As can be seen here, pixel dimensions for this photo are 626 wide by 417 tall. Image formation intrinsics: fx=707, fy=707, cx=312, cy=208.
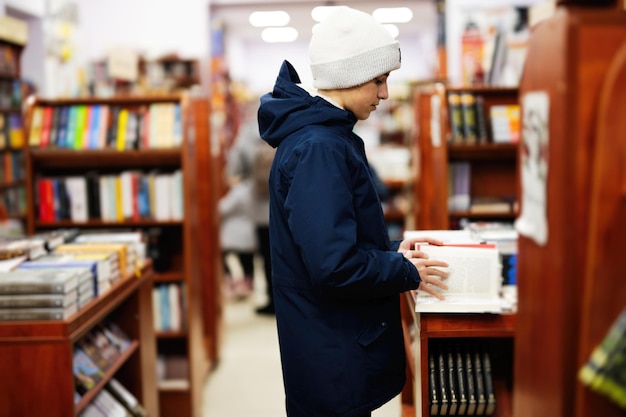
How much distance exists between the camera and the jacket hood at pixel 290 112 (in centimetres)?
186

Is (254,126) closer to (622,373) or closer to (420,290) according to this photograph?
(420,290)

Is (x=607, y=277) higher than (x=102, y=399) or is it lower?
higher

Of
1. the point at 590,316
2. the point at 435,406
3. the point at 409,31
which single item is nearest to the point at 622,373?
the point at 590,316

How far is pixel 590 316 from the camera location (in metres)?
1.19

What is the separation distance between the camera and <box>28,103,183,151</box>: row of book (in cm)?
391

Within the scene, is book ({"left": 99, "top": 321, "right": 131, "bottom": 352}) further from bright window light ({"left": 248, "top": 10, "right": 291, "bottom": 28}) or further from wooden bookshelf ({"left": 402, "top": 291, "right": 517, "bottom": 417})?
bright window light ({"left": 248, "top": 10, "right": 291, "bottom": 28})

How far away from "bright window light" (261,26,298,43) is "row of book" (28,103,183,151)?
8996 millimetres

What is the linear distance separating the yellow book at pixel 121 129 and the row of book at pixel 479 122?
1885 millimetres

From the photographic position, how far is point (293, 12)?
33.9ft

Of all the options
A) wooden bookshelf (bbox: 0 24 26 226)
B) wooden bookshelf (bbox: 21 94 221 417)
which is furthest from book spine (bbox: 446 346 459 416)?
wooden bookshelf (bbox: 0 24 26 226)

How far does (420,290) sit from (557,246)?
0.86 m

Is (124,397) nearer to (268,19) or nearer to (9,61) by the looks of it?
(9,61)

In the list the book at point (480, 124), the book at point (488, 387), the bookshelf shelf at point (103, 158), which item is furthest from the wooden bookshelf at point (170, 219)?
the book at point (488, 387)

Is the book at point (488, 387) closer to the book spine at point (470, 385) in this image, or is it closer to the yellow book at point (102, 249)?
the book spine at point (470, 385)
